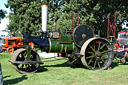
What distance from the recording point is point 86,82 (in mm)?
4957

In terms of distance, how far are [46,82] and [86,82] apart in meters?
1.13

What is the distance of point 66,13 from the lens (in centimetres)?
1622

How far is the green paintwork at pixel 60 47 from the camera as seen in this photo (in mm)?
6375

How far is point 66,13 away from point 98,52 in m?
10.0

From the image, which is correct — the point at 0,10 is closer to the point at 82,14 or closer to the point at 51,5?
the point at 51,5

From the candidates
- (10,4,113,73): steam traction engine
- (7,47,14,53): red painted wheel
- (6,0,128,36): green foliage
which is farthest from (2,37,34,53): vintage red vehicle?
(10,4,113,73): steam traction engine

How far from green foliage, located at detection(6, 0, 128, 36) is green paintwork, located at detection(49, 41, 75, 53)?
6.54m

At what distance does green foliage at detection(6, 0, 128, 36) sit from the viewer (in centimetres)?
1566

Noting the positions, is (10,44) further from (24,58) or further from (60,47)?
(60,47)

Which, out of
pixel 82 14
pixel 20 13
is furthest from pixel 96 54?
pixel 20 13

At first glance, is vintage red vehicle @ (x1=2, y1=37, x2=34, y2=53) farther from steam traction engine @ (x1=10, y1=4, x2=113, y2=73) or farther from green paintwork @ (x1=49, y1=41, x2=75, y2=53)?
green paintwork @ (x1=49, y1=41, x2=75, y2=53)

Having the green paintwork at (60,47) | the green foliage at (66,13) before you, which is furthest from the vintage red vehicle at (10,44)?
the green paintwork at (60,47)

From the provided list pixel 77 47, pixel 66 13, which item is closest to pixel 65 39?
pixel 77 47

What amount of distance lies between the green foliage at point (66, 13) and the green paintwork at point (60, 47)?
654 centimetres
